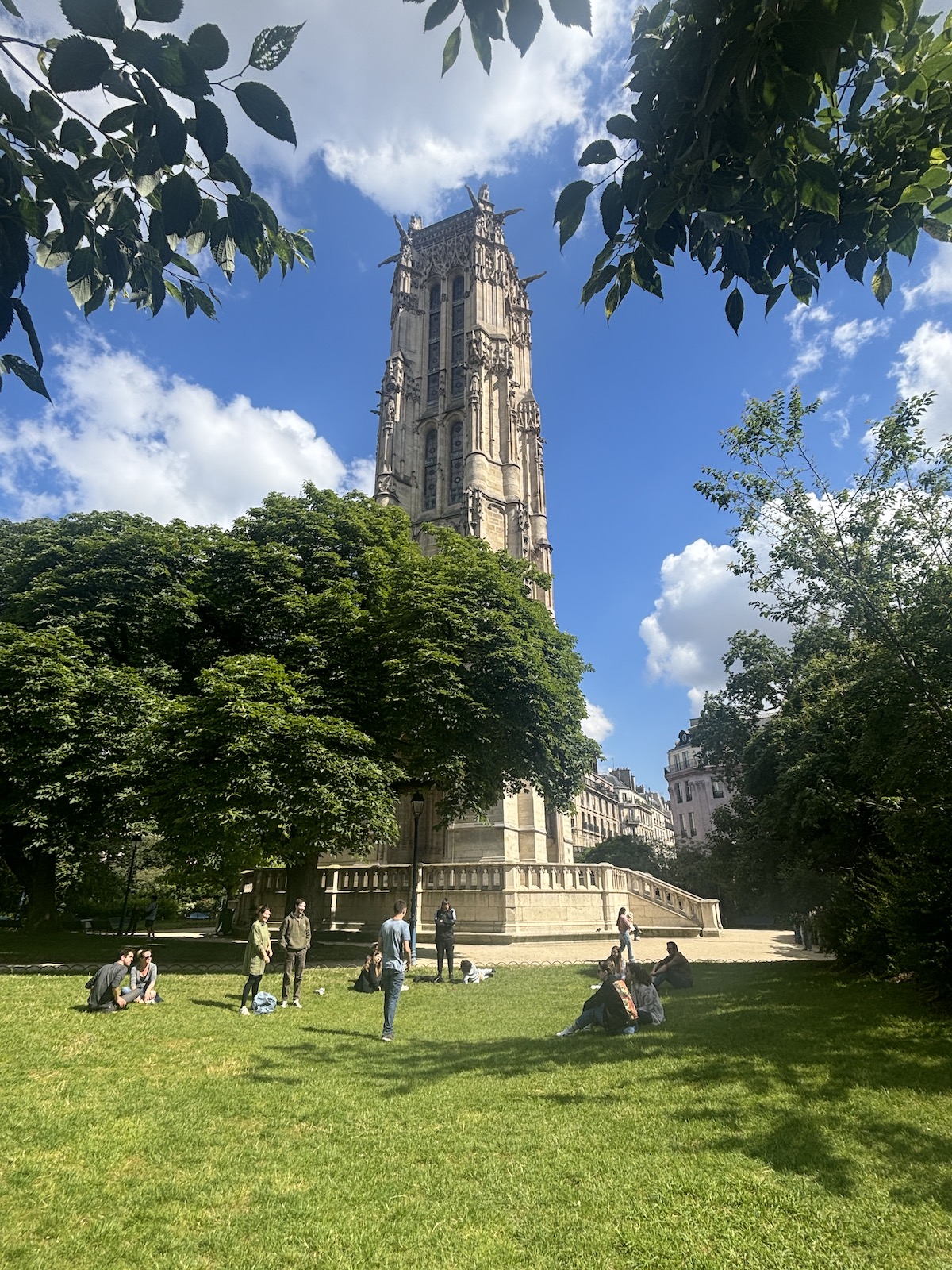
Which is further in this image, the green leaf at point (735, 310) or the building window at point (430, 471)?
the building window at point (430, 471)

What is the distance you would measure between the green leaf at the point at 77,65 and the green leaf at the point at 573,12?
1604mm

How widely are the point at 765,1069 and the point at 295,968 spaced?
27.8 ft

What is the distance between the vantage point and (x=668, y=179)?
10.4ft

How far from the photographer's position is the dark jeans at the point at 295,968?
1248 cm

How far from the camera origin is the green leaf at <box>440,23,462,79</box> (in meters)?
2.72

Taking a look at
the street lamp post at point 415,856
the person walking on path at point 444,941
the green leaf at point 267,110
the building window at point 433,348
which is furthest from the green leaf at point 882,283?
the building window at point 433,348

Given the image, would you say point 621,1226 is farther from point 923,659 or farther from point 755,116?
point 923,659

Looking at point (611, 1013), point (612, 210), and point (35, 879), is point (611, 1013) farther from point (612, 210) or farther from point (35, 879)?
point (35, 879)

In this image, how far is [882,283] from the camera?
379 centimetres

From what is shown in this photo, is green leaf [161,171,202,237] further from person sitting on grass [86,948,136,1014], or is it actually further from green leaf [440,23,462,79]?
person sitting on grass [86,948,136,1014]

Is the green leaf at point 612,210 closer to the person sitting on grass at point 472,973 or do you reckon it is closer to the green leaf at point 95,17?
the green leaf at point 95,17

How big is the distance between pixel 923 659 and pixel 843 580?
1894 mm

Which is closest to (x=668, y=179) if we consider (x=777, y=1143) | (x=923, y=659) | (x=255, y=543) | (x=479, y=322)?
(x=777, y=1143)

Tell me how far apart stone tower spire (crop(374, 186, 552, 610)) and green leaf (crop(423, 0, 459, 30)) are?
39.7 m
